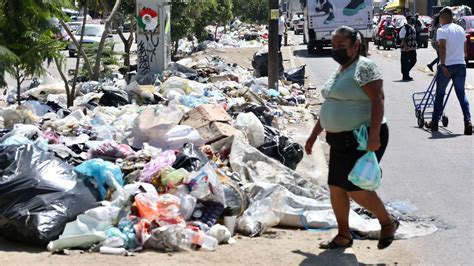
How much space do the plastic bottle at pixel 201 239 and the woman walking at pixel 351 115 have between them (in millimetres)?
979

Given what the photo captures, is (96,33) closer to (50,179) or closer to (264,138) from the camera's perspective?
(264,138)

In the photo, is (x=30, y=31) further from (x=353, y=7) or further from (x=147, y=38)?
(x=353, y=7)

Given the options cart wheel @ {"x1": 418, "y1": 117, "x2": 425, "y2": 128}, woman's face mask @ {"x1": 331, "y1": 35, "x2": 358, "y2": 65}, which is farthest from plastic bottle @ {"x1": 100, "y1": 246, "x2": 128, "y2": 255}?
cart wheel @ {"x1": 418, "y1": 117, "x2": 425, "y2": 128}

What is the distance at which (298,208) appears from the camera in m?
6.97

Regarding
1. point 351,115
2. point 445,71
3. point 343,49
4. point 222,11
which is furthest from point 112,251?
point 222,11

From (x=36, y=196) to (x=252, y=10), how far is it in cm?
6220

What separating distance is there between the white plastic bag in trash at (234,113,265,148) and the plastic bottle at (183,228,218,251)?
11.5 ft

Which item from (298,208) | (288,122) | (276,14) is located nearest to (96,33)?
(276,14)

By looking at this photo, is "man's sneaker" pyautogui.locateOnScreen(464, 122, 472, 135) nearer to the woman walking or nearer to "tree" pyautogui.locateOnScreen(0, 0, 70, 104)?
"tree" pyautogui.locateOnScreen(0, 0, 70, 104)

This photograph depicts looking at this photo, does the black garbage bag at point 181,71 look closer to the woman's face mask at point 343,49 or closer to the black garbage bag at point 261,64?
the black garbage bag at point 261,64

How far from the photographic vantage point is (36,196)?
6070 millimetres

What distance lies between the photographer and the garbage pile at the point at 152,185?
5.91 m

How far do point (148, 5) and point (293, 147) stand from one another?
31.1 ft

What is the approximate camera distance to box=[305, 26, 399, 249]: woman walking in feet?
18.5
